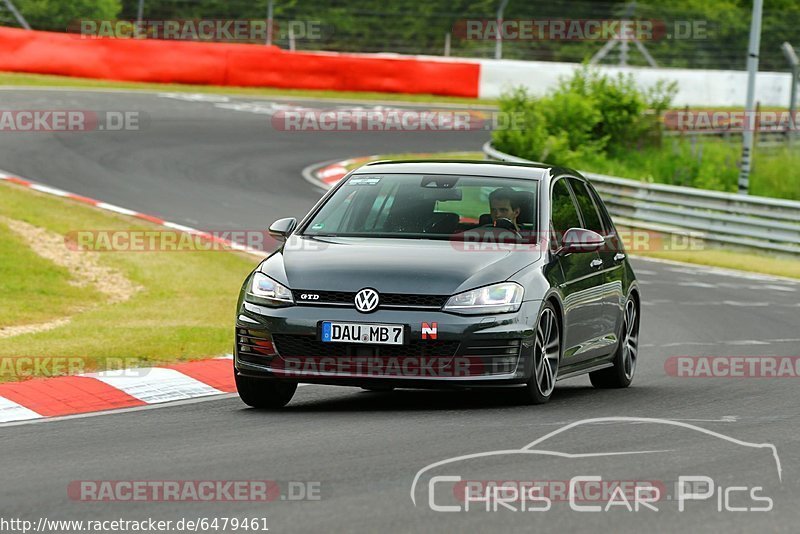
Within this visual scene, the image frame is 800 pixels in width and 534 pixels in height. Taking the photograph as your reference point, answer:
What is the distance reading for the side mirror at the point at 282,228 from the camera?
980 cm

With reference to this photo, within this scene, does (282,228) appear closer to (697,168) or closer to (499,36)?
(697,168)

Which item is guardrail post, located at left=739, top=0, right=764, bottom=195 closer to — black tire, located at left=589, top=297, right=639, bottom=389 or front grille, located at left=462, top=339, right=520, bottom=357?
black tire, located at left=589, top=297, right=639, bottom=389

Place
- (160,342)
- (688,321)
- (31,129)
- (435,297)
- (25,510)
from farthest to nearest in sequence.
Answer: (31,129) < (688,321) < (160,342) < (435,297) < (25,510)

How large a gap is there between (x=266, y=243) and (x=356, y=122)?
16.7m

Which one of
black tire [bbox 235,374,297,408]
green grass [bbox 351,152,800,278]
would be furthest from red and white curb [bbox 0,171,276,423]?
green grass [bbox 351,152,800,278]

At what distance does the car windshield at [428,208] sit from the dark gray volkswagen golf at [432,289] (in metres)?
0.01

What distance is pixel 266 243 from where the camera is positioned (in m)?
20.1

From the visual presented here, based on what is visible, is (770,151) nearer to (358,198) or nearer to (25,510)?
(358,198)

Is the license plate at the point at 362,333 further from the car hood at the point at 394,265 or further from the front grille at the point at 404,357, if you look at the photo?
the car hood at the point at 394,265

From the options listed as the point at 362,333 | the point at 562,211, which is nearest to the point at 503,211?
the point at 562,211

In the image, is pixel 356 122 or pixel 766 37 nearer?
pixel 356 122

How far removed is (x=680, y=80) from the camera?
144ft

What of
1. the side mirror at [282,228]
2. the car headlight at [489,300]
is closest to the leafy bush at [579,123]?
the side mirror at [282,228]

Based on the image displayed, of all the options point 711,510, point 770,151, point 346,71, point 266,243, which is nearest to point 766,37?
point 770,151
